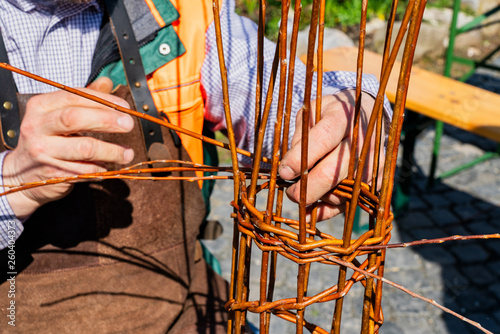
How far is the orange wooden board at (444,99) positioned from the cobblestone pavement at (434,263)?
982 millimetres

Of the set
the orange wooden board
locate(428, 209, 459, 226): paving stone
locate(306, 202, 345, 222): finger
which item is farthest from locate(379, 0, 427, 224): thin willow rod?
locate(428, 209, 459, 226): paving stone

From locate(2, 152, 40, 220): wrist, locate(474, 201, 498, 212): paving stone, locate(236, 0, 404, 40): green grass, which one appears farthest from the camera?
locate(236, 0, 404, 40): green grass

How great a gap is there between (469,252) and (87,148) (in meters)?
3.13

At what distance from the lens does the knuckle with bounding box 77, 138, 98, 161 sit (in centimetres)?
96

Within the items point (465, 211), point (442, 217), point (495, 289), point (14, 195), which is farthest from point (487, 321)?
point (14, 195)

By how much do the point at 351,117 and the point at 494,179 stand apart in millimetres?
3678

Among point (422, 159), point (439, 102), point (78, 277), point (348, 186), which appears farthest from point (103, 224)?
point (422, 159)

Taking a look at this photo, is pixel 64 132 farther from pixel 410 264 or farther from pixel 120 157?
pixel 410 264

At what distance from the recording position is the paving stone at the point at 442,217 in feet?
11.6

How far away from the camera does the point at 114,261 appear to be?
130 cm

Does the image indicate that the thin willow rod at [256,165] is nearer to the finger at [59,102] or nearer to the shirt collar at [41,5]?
the finger at [59,102]

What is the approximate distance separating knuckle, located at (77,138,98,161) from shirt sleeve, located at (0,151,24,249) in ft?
0.86

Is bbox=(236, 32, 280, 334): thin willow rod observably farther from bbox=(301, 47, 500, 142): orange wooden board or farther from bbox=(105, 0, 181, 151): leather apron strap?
bbox=(301, 47, 500, 142): orange wooden board

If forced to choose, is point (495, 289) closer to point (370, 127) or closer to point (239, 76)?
point (239, 76)
